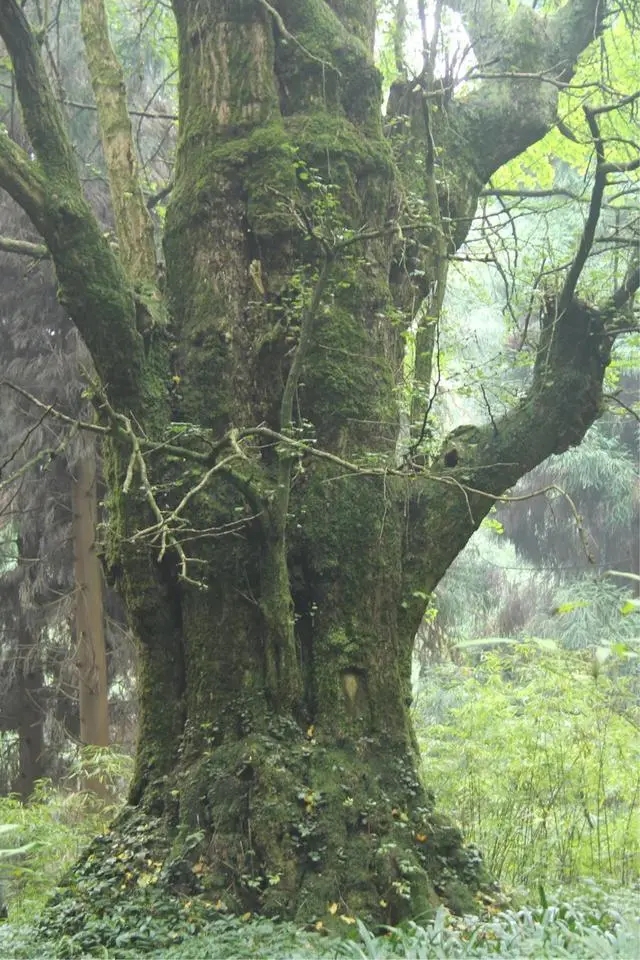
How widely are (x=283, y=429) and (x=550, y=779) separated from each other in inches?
146

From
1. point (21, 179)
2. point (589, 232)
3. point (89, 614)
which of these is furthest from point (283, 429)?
point (89, 614)

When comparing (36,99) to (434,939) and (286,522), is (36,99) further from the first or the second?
(434,939)

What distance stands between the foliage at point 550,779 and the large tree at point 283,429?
1.90 m

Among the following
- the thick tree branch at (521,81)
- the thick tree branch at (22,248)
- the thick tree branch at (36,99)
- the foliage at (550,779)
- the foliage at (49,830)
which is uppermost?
the thick tree branch at (521,81)

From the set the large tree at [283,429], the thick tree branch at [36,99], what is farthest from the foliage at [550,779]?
the thick tree branch at [36,99]

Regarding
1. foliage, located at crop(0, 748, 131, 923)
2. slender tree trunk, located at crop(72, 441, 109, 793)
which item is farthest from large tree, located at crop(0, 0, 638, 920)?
slender tree trunk, located at crop(72, 441, 109, 793)

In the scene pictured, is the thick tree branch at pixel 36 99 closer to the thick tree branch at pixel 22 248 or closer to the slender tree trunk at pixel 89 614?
the thick tree branch at pixel 22 248

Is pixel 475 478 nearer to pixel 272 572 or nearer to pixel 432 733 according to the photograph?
pixel 272 572

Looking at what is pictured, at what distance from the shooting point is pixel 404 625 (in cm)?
490

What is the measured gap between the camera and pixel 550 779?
20.7 feet

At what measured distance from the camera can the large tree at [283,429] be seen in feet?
13.8

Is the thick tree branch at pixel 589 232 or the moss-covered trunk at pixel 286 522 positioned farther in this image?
the thick tree branch at pixel 589 232

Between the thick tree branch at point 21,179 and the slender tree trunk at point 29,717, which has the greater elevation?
the thick tree branch at point 21,179

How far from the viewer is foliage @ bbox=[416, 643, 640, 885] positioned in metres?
6.08
